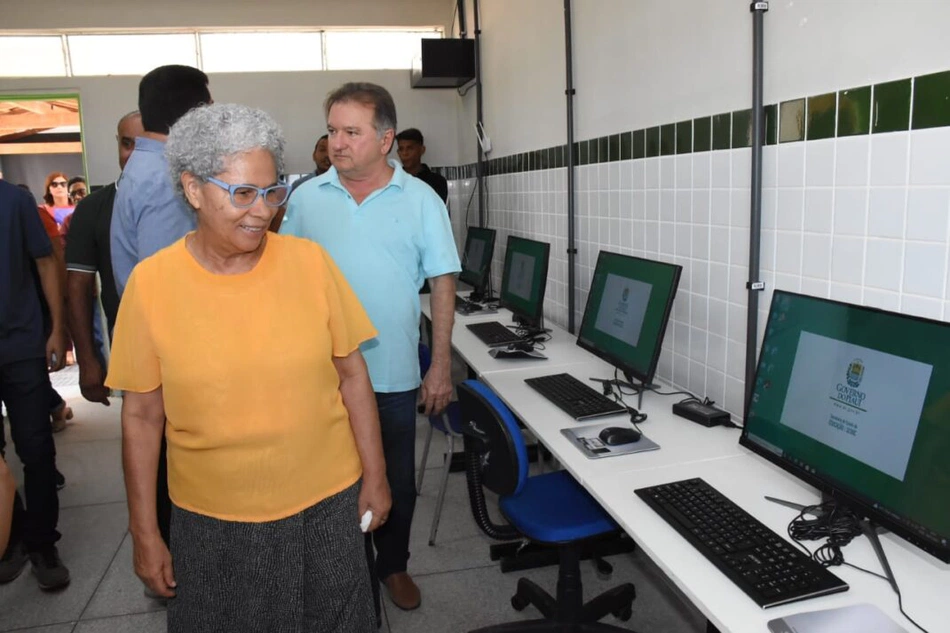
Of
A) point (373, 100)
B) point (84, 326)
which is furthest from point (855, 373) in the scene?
point (84, 326)

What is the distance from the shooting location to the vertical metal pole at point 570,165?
3.42 m

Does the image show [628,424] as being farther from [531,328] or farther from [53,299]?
[53,299]

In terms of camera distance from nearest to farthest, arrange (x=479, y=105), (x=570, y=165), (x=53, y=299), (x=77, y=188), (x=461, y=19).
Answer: (x=53, y=299)
(x=570, y=165)
(x=479, y=105)
(x=461, y=19)
(x=77, y=188)

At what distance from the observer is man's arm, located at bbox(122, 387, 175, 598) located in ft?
4.72

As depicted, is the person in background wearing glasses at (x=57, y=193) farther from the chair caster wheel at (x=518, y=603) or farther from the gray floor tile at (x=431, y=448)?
the chair caster wheel at (x=518, y=603)

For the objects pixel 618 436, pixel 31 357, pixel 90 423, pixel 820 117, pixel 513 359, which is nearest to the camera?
pixel 820 117

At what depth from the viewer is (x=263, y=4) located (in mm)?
6199

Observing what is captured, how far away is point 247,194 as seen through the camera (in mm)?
1370

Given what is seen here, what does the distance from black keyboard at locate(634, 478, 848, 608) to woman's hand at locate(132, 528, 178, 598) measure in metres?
1.06

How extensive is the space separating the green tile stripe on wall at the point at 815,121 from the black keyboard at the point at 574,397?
884 mm

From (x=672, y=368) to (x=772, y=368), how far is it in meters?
0.98

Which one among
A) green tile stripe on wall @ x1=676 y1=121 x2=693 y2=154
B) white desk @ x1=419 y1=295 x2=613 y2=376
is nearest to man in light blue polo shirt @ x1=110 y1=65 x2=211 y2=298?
white desk @ x1=419 y1=295 x2=613 y2=376

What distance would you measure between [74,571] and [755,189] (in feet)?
9.80

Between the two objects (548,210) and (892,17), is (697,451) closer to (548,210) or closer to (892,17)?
(892,17)
